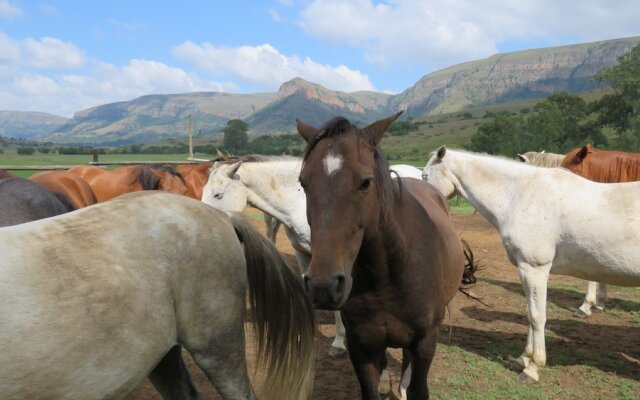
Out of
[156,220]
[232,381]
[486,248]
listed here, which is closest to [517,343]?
[232,381]

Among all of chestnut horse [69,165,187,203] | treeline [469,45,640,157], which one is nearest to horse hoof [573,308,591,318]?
chestnut horse [69,165,187,203]

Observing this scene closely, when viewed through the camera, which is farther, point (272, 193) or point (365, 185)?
point (272, 193)

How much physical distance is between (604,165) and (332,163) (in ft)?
20.1

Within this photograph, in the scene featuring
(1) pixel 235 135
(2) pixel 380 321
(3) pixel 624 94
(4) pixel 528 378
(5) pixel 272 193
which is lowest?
(4) pixel 528 378

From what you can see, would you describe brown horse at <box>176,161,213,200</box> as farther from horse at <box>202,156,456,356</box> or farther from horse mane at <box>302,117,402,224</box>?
horse mane at <box>302,117,402,224</box>

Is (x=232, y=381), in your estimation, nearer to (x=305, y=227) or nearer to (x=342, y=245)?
(x=342, y=245)

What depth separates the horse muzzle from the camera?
5.99 ft

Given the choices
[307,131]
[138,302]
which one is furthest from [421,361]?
[138,302]

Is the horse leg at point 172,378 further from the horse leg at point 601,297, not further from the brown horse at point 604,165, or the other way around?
the brown horse at point 604,165

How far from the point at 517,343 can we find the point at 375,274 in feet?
11.6

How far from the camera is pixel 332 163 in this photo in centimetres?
201

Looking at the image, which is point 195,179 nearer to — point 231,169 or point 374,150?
point 231,169

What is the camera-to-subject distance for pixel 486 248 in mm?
10438

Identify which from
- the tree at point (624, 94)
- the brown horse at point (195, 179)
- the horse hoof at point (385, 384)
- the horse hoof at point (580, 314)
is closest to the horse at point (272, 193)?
the horse hoof at point (385, 384)
